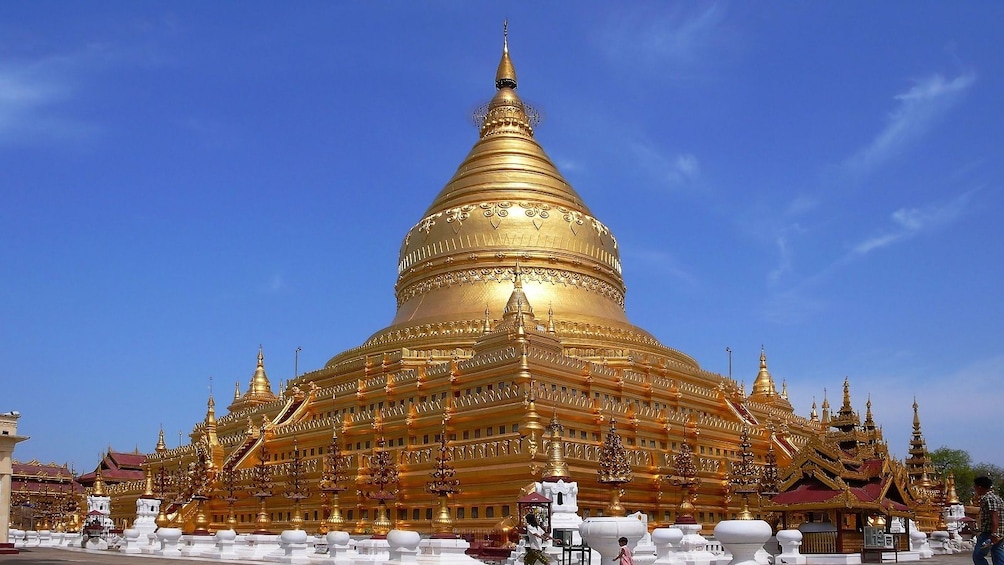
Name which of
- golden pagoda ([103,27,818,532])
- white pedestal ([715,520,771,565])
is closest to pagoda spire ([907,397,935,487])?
golden pagoda ([103,27,818,532])

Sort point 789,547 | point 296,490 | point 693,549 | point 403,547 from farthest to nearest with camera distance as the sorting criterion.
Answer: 1. point 296,490
2. point 789,547
3. point 693,549
4. point 403,547

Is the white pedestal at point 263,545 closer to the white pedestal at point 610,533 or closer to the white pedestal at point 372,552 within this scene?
the white pedestal at point 372,552

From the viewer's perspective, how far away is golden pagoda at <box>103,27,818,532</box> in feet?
111

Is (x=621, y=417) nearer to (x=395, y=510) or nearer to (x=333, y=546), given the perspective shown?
(x=395, y=510)

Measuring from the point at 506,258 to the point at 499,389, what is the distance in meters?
12.8

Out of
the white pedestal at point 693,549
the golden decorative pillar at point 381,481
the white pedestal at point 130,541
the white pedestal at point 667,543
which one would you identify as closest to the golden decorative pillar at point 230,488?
the white pedestal at point 130,541

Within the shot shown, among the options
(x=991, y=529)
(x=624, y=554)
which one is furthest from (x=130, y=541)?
(x=991, y=529)

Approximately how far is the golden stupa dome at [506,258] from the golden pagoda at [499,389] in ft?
0.31

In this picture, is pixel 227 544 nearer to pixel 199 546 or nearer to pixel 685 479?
pixel 199 546

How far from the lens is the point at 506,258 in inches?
1847

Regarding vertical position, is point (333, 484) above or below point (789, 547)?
above

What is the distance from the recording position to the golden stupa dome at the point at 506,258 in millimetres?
44531

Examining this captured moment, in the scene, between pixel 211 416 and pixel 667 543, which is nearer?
pixel 667 543

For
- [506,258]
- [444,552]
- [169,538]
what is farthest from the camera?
[506,258]
